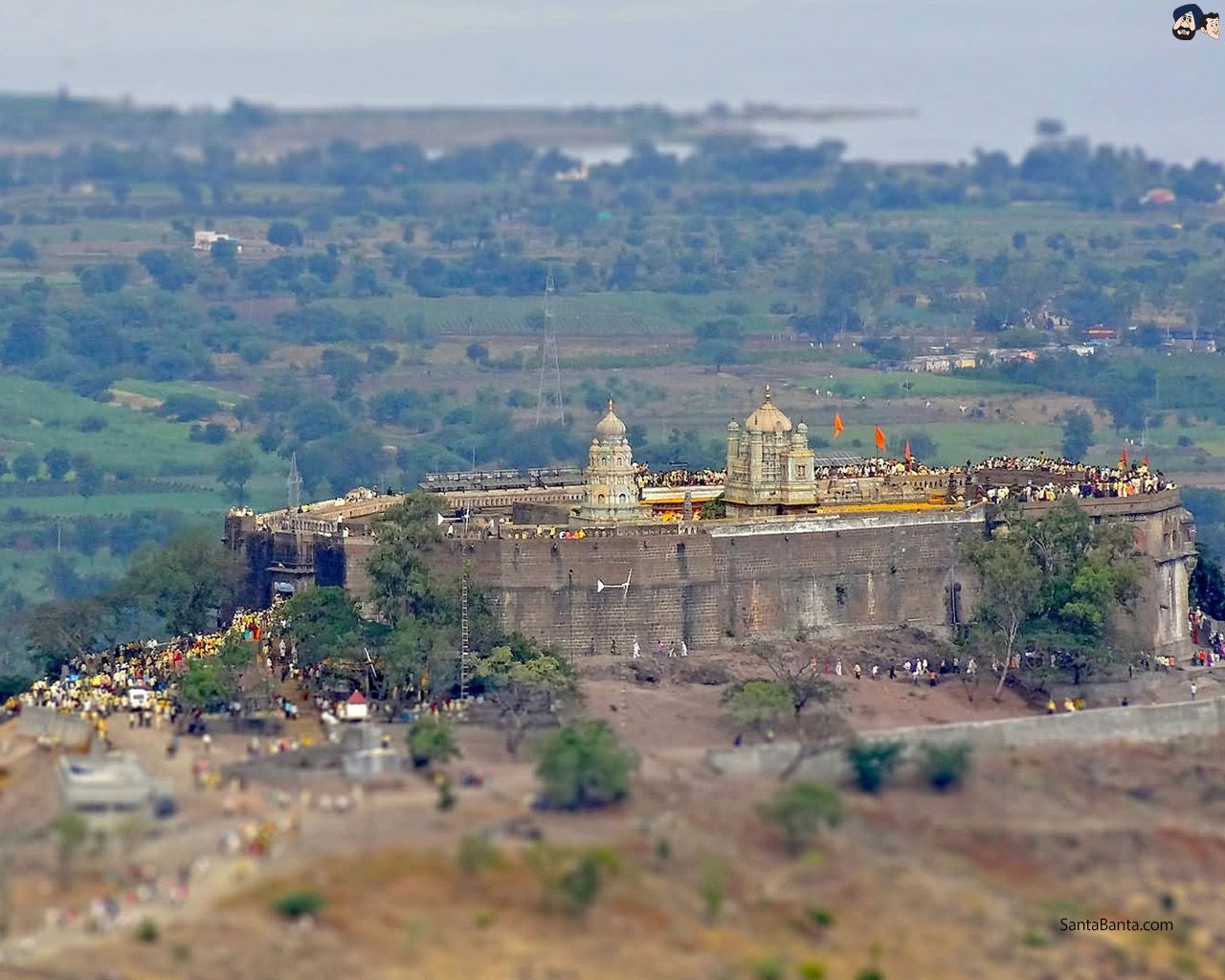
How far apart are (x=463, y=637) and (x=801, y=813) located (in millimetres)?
16962

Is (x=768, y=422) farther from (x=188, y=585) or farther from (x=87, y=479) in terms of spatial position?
(x=87, y=479)

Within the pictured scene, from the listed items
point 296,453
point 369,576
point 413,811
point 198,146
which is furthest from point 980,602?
point 198,146

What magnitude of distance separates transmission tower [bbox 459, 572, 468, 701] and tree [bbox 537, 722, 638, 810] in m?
10.1

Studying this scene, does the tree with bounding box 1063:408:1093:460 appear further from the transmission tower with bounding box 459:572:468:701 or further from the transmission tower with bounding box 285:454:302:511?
the transmission tower with bounding box 459:572:468:701

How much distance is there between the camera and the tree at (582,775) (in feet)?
254

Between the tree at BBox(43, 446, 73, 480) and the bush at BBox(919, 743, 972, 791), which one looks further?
the tree at BBox(43, 446, 73, 480)

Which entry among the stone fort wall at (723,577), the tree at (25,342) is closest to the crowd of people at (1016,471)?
the stone fort wall at (723,577)

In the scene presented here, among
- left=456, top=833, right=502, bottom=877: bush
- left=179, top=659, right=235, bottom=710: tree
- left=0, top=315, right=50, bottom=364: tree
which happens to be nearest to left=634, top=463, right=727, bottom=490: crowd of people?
left=179, top=659, right=235, bottom=710: tree

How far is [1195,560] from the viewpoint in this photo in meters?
104

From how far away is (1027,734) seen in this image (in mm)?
84688

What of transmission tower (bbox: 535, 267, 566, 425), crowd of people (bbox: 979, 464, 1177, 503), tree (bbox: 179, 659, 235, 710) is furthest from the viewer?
transmission tower (bbox: 535, 267, 566, 425)

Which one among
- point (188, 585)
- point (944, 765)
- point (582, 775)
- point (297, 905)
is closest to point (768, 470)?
point (188, 585)

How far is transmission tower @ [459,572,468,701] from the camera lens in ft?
294

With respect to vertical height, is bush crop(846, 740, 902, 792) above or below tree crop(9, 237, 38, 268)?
below
